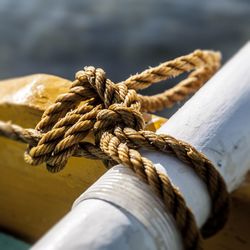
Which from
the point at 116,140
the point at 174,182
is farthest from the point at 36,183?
the point at 174,182

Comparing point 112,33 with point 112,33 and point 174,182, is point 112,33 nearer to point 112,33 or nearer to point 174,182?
point 112,33

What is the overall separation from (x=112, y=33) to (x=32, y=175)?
2997mm

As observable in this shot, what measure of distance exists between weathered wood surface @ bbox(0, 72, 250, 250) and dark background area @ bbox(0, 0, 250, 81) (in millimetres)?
2447

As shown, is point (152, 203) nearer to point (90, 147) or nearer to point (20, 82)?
point (90, 147)

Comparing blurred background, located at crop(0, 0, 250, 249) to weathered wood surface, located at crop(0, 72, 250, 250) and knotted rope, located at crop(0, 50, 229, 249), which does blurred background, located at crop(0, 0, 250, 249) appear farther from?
knotted rope, located at crop(0, 50, 229, 249)

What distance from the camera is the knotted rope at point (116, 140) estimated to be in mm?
1129

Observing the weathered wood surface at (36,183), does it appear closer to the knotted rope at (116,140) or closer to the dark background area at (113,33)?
the knotted rope at (116,140)

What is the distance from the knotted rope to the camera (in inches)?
44.4

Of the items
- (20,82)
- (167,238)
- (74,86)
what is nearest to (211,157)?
(167,238)

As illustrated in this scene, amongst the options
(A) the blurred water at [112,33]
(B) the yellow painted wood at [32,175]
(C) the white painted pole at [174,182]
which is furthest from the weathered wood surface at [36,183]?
(A) the blurred water at [112,33]

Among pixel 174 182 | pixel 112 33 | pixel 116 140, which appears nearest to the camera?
pixel 174 182

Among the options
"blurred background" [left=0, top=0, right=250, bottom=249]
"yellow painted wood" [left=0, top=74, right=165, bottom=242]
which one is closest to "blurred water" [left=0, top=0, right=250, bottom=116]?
"blurred background" [left=0, top=0, right=250, bottom=249]

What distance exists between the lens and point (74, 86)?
1462mm

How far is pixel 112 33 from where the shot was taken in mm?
4785
